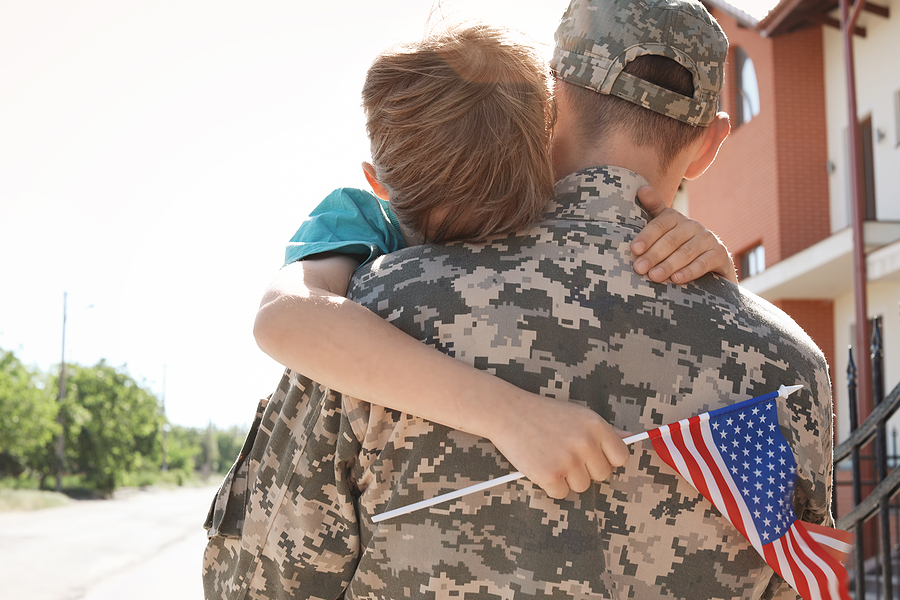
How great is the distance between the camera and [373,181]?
1719mm

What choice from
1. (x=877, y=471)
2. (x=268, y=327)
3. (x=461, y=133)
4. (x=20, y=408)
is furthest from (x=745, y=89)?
(x=20, y=408)

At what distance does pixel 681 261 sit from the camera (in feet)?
4.92

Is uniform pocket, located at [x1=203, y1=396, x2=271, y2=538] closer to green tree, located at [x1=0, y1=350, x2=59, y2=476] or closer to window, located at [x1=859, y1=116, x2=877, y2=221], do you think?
window, located at [x1=859, y1=116, x2=877, y2=221]

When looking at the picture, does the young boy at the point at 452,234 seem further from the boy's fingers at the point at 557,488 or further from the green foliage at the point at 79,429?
the green foliage at the point at 79,429

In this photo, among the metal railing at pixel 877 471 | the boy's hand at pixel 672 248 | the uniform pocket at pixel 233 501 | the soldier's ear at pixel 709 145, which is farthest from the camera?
the metal railing at pixel 877 471

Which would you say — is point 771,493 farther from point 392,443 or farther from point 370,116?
point 370,116

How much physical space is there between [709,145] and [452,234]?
0.75m

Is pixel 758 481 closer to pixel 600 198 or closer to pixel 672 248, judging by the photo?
pixel 672 248

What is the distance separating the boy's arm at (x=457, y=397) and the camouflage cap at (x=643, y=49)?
2.43 ft

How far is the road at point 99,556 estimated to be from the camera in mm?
14367

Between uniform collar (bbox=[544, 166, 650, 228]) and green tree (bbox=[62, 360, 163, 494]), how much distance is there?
5076 cm

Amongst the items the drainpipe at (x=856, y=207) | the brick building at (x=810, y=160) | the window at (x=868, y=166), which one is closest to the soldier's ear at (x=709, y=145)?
the drainpipe at (x=856, y=207)

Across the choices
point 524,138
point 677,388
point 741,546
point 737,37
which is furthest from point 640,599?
point 737,37

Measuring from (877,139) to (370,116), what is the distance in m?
13.3
